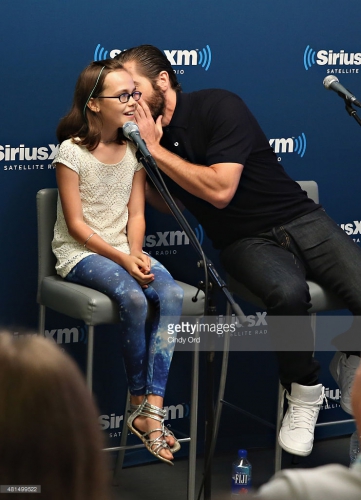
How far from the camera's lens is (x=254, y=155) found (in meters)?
2.93

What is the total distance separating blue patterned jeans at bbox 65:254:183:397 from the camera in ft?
8.47

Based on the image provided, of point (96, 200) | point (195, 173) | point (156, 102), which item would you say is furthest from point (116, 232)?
point (156, 102)

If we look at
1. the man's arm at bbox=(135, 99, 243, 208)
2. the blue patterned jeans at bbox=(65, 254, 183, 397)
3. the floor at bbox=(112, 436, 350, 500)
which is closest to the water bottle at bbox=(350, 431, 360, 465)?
the floor at bbox=(112, 436, 350, 500)

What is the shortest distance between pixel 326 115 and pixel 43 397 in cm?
277

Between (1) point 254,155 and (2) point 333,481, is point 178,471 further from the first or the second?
(2) point 333,481

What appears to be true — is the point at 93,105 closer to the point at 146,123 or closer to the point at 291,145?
the point at 146,123

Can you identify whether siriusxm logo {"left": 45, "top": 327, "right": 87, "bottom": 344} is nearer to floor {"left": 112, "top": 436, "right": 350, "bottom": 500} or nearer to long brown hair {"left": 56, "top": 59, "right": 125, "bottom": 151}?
floor {"left": 112, "top": 436, "right": 350, "bottom": 500}

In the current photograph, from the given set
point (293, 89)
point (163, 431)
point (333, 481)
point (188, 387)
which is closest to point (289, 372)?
point (163, 431)

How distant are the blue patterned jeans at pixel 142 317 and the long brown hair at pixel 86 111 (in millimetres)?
413

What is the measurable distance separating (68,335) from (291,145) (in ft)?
3.86

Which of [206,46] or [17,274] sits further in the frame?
[206,46]

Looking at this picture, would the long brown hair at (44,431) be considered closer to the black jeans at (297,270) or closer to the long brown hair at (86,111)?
the black jeans at (297,270)

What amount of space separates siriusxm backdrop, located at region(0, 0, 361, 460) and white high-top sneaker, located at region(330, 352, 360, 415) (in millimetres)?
514

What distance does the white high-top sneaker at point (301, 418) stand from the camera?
2.70 meters
